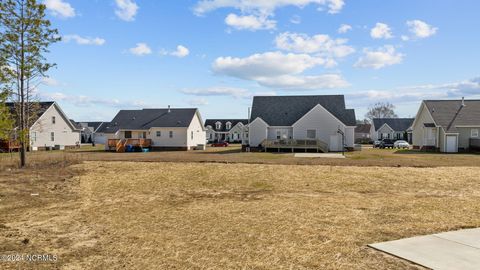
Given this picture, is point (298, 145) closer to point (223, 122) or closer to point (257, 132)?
point (257, 132)

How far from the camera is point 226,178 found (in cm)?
1756

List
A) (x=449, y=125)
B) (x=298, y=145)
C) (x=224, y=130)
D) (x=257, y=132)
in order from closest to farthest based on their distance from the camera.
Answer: (x=298, y=145), (x=449, y=125), (x=257, y=132), (x=224, y=130)

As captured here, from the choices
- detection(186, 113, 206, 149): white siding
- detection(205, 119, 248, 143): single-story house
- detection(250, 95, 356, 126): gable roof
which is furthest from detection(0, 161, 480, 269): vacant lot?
detection(205, 119, 248, 143): single-story house

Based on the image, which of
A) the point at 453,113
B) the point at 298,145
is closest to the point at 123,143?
the point at 298,145

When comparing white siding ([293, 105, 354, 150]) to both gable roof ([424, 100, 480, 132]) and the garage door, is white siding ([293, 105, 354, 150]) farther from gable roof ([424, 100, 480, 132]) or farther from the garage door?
gable roof ([424, 100, 480, 132])

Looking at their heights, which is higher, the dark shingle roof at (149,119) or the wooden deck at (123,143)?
the dark shingle roof at (149,119)

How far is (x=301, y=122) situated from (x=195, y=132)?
15.9 m

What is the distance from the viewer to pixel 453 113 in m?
46.5

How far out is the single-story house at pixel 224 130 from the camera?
305 ft

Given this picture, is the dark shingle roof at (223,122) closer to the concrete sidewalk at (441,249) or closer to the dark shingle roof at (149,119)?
the dark shingle roof at (149,119)

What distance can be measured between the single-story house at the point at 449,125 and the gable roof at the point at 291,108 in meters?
10.5

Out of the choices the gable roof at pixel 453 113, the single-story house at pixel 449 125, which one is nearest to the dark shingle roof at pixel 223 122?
the single-story house at pixel 449 125

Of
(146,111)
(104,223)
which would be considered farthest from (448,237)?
(146,111)

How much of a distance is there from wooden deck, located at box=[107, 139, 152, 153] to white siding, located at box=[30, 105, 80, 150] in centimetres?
910
